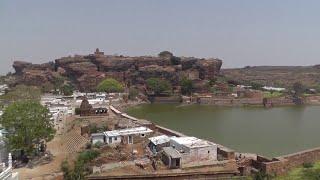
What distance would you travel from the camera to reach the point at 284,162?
21266 millimetres

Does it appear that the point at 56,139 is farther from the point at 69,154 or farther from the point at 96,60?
the point at 96,60

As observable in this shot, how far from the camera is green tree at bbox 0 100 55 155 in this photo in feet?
74.3

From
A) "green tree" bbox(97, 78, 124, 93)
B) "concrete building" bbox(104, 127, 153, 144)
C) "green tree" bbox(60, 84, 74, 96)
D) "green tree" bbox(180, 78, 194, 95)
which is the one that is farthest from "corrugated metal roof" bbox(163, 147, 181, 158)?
"green tree" bbox(180, 78, 194, 95)

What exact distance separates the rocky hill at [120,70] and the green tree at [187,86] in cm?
169

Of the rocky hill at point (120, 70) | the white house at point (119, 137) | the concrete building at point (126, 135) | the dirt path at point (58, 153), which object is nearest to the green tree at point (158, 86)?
the rocky hill at point (120, 70)

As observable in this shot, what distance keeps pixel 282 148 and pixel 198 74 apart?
42811 millimetres

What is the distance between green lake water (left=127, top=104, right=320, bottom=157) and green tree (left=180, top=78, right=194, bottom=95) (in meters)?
7.13

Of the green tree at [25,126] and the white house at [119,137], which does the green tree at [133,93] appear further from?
the green tree at [25,126]

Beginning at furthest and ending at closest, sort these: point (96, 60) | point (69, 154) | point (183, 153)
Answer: point (96, 60), point (69, 154), point (183, 153)

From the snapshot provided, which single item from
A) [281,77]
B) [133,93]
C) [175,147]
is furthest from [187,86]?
[281,77]

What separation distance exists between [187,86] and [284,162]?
4561 centimetres

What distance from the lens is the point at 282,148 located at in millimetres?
28188

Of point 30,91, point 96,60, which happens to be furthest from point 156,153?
point 96,60

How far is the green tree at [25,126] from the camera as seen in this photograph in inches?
892
